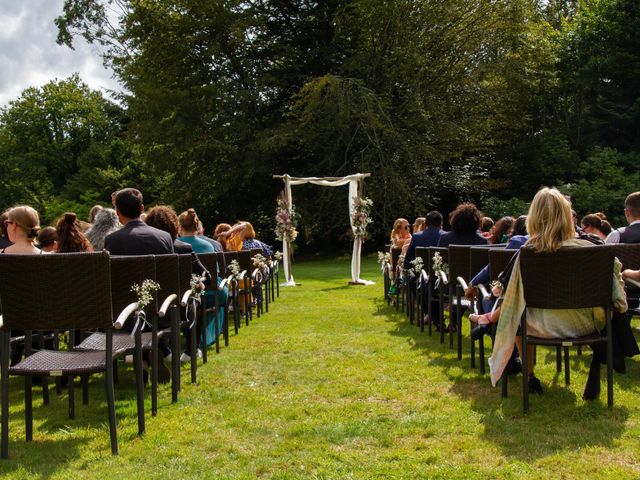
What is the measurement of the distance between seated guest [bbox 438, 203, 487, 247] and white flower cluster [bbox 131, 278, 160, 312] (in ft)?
14.0

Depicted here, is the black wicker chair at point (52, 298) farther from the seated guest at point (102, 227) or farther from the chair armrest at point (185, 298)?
the seated guest at point (102, 227)

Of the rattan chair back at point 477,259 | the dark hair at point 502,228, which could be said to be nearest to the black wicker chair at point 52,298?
the rattan chair back at point 477,259

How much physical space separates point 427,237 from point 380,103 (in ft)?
57.2

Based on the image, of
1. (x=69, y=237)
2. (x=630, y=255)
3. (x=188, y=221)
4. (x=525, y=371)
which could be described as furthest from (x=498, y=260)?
(x=188, y=221)

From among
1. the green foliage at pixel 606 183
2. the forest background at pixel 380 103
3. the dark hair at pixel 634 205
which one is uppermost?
the forest background at pixel 380 103

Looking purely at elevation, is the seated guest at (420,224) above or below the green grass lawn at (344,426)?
above

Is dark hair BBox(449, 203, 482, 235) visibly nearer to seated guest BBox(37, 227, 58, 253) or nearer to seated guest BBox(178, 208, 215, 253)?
seated guest BBox(178, 208, 215, 253)

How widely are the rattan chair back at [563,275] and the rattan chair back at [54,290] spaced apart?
2.77m

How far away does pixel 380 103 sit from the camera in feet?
85.6

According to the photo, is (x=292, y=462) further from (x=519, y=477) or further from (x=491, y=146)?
(x=491, y=146)

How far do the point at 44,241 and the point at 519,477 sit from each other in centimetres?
512

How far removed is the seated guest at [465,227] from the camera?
7926 millimetres

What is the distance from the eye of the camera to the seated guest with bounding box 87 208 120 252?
23.2 ft

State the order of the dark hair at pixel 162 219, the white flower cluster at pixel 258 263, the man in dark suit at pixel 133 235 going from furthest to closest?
the white flower cluster at pixel 258 263 → the dark hair at pixel 162 219 → the man in dark suit at pixel 133 235
